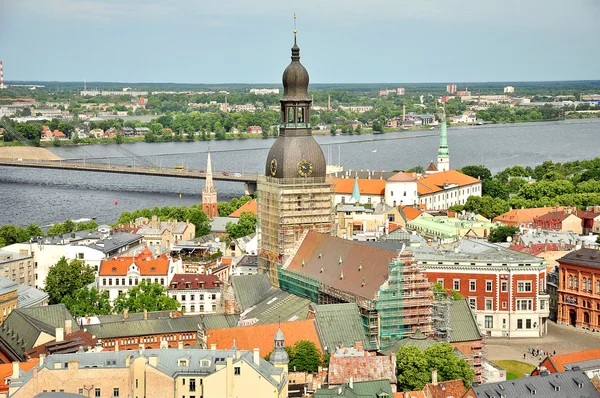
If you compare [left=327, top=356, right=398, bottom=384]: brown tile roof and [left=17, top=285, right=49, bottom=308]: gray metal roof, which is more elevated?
[left=327, top=356, right=398, bottom=384]: brown tile roof

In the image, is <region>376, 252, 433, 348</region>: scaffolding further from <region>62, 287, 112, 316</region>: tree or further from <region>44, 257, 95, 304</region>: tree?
<region>44, 257, 95, 304</region>: tree

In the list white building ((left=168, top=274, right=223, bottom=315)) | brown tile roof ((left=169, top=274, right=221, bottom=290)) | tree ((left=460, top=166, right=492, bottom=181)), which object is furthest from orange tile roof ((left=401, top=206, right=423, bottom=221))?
tree ((left=460, top=166, right=492, bottom=181))

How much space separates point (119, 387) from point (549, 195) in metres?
62.4

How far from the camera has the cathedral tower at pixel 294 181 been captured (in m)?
48.5

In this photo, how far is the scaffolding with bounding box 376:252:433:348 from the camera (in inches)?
1569

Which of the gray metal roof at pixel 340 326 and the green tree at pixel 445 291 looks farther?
the green tree at pixel 445 291

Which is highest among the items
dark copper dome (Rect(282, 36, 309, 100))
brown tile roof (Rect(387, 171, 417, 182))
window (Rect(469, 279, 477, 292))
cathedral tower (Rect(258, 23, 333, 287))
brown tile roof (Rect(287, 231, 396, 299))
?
dark copper dome (Rect(282, 36, 309, 100))

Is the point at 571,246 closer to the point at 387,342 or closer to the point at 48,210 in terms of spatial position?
the point at 387,342

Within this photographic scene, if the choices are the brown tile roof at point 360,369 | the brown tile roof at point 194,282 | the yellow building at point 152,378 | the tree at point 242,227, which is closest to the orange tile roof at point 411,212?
the tree at point 242,227

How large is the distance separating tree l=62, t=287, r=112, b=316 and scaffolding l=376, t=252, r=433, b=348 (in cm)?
1531

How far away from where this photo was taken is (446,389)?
119 feet

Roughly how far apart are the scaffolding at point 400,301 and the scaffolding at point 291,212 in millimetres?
8936

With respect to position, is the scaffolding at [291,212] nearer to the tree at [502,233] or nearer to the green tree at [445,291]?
the green tree at [445,291]

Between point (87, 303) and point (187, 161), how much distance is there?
101m
